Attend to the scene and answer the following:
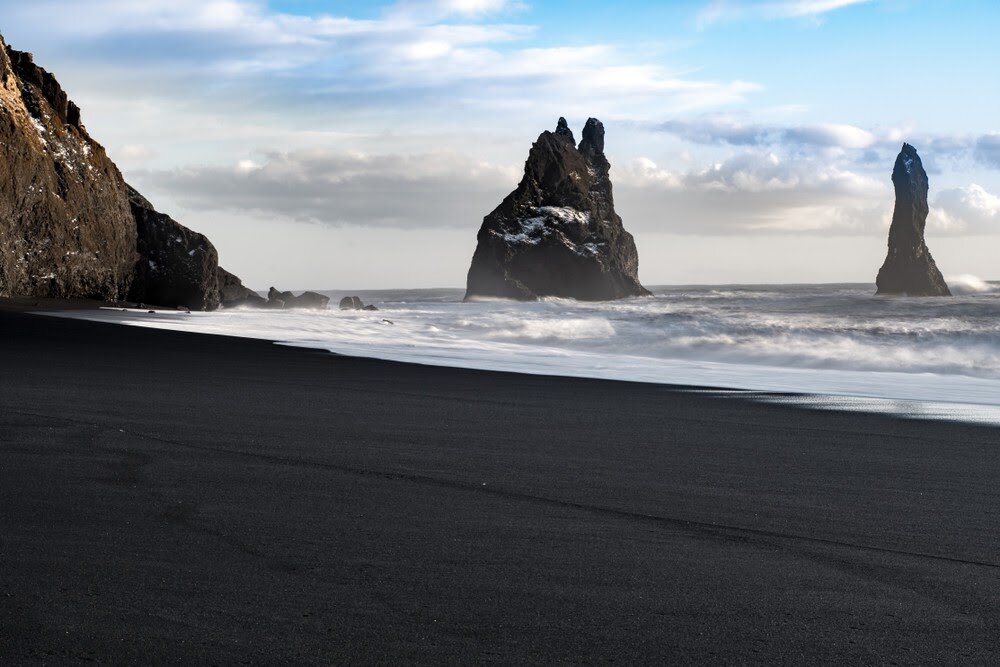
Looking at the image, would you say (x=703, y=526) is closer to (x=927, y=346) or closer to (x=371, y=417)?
(x=371, y=417)

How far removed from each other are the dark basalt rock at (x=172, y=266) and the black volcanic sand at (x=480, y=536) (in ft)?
80.9

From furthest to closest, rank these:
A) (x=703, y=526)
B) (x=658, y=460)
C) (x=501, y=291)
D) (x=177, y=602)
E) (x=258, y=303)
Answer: (x=501, y=291) → (x=258, y=303) → (x=658, y=460) → (x=703, y=526) → (x=177, y=602)

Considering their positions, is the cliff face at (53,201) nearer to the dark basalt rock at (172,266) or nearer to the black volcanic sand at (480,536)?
the dark basalt rock at (172,266)

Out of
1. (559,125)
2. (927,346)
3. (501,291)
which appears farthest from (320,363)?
(559,125)

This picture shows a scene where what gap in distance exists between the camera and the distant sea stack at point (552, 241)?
9556 cm

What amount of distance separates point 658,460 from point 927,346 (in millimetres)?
13577

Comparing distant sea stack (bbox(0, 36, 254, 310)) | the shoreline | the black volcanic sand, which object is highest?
distant sea stack (bbox(0, 36, 254, 310))

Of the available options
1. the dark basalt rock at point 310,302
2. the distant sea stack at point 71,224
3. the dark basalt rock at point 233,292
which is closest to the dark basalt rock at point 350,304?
the dark basalt rock at point 310,302

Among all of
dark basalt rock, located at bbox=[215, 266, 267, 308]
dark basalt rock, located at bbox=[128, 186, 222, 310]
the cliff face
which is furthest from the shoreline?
dark basalt rock, located at bbox=[215, 266, 267, 308]

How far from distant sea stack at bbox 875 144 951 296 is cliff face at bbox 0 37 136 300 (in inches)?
A: 3784

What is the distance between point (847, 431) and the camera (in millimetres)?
6281

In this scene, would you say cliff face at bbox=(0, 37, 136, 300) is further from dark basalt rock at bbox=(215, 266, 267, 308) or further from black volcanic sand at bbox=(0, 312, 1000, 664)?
black volcanic sand at bbox=(0, 312, 1000, 664)

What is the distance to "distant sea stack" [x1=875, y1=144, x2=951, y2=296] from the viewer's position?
106 m

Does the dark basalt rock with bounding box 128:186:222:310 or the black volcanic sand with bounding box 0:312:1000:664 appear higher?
the dark basalt rock with bounding box 128:186:222:310
